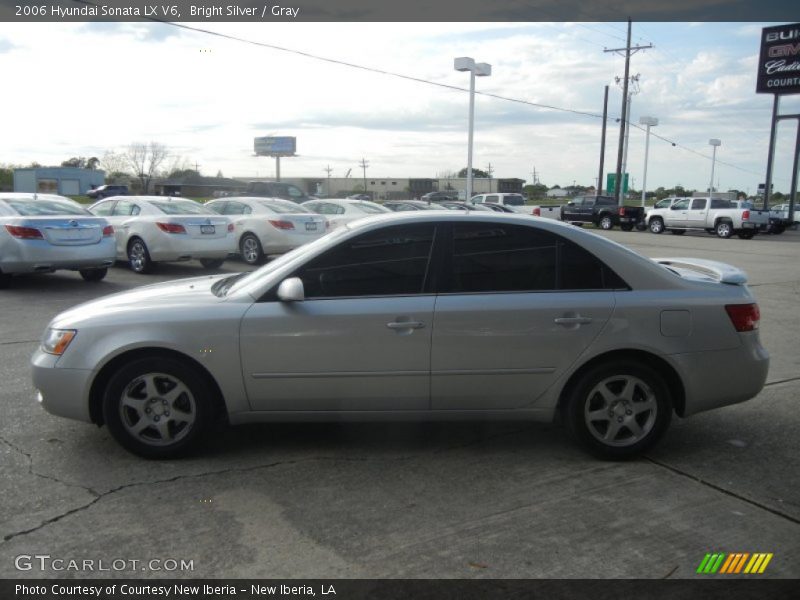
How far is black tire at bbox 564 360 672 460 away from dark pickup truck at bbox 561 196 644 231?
32993 millimetres

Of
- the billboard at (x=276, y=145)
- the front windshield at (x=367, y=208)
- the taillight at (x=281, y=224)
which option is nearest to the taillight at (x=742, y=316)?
the taillight at (x=281, y=224)

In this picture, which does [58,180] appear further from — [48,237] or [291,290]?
[291,290]

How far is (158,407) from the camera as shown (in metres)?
4.21

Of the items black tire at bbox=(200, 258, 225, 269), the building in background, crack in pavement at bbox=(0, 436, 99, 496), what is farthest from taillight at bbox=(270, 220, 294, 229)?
the building in background

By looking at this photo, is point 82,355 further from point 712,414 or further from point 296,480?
point 712,414

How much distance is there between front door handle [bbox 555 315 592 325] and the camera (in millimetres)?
4207

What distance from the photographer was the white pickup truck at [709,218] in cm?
3056

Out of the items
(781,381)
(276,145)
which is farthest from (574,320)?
(276,145)

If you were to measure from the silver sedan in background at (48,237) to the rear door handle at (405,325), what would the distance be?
8.45 metres

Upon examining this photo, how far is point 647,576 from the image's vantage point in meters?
3.08

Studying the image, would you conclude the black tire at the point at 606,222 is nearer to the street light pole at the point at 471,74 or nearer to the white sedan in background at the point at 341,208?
the street light pole at the point at 471,74

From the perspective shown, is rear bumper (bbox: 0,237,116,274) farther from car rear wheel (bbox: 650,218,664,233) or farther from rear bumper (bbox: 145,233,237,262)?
car rear wheel (bbox: 650,218,664,233)

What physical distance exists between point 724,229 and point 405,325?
31.2 metres

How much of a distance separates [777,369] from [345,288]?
478cm
